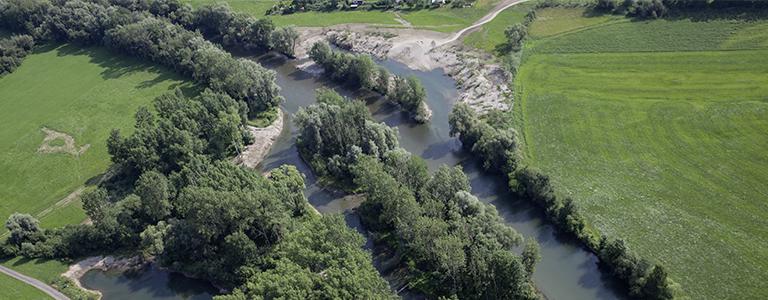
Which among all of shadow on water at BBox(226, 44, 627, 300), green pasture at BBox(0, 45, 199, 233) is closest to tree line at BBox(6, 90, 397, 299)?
shadow on water at BBox(226, 44, 627, 300)

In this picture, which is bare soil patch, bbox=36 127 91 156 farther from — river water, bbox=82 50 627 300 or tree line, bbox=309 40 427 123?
tree line, bbox=309 40 427 123

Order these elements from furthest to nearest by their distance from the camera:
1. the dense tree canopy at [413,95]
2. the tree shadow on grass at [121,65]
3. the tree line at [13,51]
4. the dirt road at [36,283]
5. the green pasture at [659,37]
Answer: the tree line at [13,51] → the tree shadow on grass at [121,65] → the green pasture at [659,37] → the dense tree canopy at [413,95] → the dirt road at [36,283]

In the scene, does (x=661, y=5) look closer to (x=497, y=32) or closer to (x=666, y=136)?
(x=497, y=32)

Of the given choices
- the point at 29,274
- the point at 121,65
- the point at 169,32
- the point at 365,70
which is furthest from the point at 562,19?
the point at 29,274

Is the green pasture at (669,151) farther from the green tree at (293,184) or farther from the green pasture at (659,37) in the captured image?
the green tree at (293,184)

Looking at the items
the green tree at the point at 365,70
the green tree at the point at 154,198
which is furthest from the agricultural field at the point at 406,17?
the green tree at the point at 154,198

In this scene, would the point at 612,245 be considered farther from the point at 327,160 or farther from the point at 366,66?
the point at 366,66
